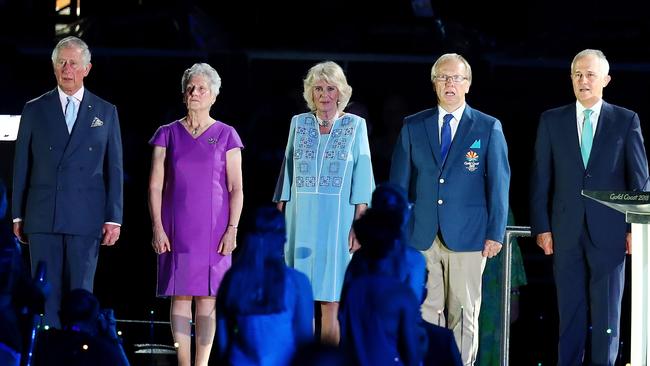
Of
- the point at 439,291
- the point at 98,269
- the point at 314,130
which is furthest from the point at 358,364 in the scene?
the point at 98,269

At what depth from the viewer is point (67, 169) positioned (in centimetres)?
611

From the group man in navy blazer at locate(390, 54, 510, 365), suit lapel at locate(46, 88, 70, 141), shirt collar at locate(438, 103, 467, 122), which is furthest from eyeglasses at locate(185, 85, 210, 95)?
shirt collar at locate(438, 103, 467, 122)

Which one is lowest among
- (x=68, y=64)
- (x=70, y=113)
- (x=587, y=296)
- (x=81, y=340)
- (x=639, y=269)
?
(x=81, y=340)

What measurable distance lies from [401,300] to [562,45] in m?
5.71

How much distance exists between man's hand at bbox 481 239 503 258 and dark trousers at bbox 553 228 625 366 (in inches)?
10.6

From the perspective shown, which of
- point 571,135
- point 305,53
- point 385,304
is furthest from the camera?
point 305,53

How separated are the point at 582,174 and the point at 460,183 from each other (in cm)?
53

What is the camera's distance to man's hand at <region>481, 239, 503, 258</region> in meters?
5.82

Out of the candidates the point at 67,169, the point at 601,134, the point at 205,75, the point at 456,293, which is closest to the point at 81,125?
the point at 67,169

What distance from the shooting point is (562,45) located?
9547 mm

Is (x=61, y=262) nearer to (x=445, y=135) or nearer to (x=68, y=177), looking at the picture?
(x=68, y=177)

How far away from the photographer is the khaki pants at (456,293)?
18.9 feet

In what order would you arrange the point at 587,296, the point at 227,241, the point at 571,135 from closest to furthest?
the point at 587,296 < the point at 571,135 < the point at 227,241

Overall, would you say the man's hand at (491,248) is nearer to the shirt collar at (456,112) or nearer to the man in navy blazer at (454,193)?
the man in navy blazer at (454,193)
